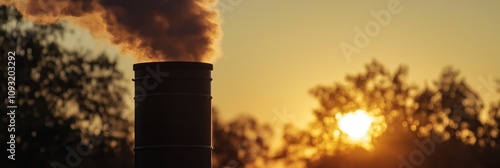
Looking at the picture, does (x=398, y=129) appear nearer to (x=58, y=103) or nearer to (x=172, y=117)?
Result: (x=58, y=103)

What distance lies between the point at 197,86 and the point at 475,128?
36497mm

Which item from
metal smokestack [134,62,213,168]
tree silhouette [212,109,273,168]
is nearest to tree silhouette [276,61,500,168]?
tree silhouette [212,109,273,168]

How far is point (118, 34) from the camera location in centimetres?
2262

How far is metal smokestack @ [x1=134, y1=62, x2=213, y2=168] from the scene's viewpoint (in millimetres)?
19359

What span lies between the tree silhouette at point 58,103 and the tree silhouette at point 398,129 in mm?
10120

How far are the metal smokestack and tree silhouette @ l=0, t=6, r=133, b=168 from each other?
2131 centimetres

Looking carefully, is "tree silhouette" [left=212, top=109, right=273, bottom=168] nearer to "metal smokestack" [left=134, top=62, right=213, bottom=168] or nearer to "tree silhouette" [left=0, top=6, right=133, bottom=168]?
"tree silhouette" [left=0, top=6, right=133, bottom=168]

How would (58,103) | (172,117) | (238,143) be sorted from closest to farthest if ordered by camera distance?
(172,117), (58,103), (238,143)

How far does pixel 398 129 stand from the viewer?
51.9 m

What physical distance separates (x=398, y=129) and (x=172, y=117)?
33.1 m

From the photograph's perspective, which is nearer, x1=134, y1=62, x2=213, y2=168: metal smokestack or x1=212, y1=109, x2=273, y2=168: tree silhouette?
x1=134, y1=62, x2=213, y2=168: metal smokestack

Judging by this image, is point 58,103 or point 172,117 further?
point 58,103

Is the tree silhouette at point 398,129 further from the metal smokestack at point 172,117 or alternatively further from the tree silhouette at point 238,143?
the metal smokestack at point 172,117

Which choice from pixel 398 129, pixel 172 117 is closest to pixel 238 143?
pixel 398 129
